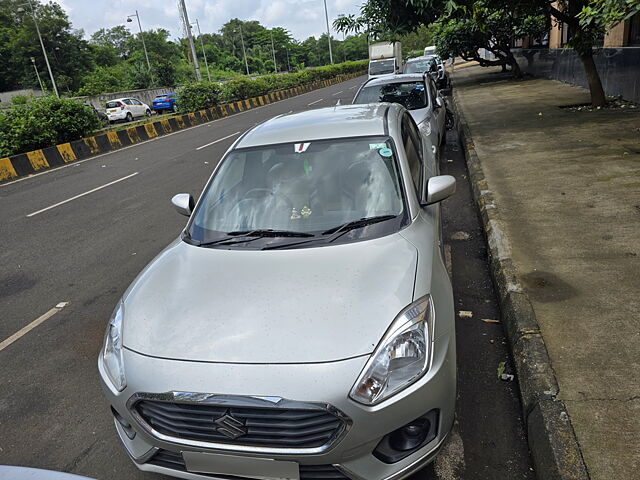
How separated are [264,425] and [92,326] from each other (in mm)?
2793

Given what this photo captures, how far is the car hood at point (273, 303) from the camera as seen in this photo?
2.06 metres

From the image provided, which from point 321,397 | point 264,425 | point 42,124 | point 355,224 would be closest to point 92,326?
point 355,224

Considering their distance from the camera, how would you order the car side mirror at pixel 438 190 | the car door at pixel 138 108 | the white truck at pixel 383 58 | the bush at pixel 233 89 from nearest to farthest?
1. the car side mirror at pixel 438 190
2. the bush at pixel 233 89
3. the white truck at pixel 383 58
4. the car door at pixel 138 108

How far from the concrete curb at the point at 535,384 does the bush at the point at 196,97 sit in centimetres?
2060

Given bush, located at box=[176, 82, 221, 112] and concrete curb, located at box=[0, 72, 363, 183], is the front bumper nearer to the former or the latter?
concrete curb, located at box=[0, 72, 363, 183]

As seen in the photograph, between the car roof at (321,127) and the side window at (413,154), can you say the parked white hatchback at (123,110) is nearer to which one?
the car roof at (321,127)

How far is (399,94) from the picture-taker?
A: 28.3ft

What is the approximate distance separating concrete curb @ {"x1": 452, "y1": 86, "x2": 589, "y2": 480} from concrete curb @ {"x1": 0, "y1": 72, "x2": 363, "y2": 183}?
39.8 ft

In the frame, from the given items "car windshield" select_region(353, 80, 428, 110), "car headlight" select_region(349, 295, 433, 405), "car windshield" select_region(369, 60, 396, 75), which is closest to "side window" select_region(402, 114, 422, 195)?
"car headlight" select_region(349, 295, 433, 405)

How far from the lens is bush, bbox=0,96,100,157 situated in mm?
12844

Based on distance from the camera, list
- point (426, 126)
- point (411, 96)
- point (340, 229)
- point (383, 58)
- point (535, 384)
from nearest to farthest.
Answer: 1. point (535, 384)
2. point (340, 229)
3. point (426, 126)
4. point (411, 96)
5. point (383, 58)

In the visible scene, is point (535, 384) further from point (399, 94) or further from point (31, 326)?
point (399, 94)

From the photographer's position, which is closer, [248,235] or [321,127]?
[248,235]

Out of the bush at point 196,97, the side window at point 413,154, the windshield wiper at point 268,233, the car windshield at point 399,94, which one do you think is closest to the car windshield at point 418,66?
the bush at point 196,97
